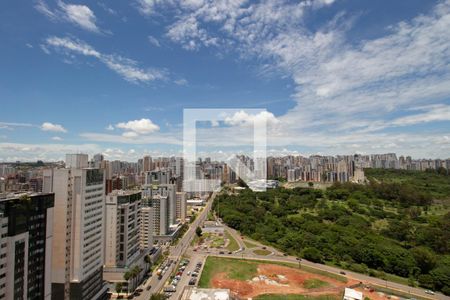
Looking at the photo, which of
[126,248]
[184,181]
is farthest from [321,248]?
[184,181]

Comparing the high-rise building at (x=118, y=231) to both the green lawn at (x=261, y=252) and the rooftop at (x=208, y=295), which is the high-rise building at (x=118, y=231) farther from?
the green lawn at (x=261, y=252)

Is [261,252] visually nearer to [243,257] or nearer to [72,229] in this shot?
[243,257]

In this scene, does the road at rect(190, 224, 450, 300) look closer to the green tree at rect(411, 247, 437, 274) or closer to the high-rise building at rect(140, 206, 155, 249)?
the green tree at rect(411, 247, 437, 274)

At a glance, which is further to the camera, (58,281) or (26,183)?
(26,183)

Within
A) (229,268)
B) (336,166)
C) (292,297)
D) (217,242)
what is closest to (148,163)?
(217,242)

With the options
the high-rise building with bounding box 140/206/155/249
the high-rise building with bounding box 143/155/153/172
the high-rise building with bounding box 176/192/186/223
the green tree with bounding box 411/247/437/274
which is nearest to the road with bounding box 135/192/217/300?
the high-rise building with bounding box 176/192/186/223

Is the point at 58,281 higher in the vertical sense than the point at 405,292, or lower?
higher

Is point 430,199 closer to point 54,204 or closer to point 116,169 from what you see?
point 54,204
